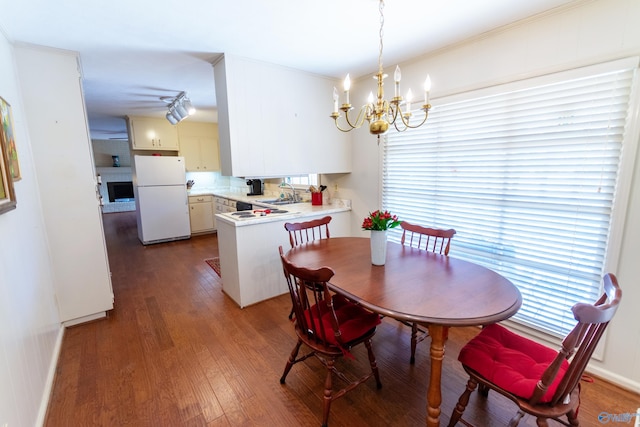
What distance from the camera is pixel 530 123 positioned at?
2057mm

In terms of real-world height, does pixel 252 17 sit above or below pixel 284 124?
above

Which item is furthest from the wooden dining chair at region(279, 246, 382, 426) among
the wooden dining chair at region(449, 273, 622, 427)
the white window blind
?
the white window blind

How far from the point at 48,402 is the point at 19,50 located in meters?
2.55

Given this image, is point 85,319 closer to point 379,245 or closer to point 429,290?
point 379,245

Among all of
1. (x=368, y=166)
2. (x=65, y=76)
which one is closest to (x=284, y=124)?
(x=368, y=166)

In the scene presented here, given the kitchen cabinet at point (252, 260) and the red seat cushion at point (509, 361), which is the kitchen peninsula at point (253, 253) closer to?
the kitchen cabinet at point (252, 260)

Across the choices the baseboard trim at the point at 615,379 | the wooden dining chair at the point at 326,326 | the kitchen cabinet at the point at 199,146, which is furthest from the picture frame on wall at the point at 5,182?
the kitchen cabinet at the point at 199,146

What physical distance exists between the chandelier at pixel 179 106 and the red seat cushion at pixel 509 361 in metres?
4.03

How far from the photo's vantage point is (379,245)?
183 cm

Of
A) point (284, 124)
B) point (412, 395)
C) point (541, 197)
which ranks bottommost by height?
point (412, 395)

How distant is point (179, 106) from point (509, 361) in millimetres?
4409

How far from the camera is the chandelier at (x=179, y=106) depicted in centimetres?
376

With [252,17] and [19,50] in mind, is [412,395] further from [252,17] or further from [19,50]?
[19,50]

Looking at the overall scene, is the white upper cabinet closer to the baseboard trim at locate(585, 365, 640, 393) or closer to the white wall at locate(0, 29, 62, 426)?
the white wall at locate(0, 29, 62, 426)
